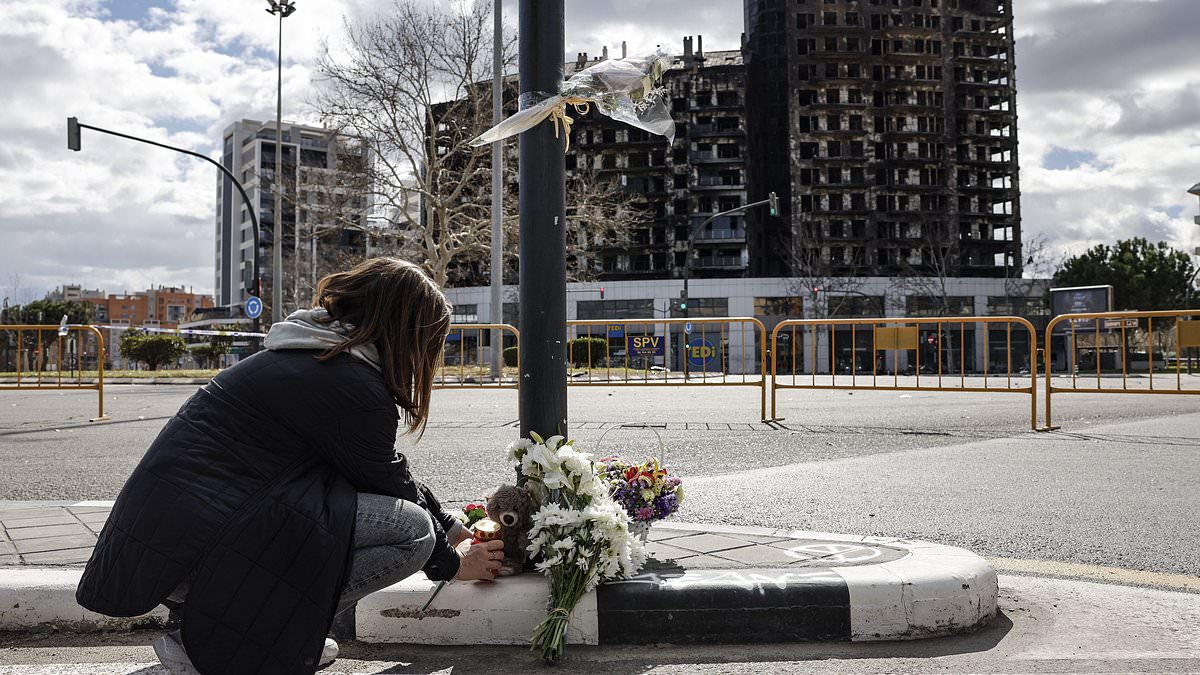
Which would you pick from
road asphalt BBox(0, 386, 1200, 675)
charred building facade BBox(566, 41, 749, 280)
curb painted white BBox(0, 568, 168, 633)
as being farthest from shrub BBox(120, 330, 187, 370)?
charred building facade BBox(566, 41, 749, 280)

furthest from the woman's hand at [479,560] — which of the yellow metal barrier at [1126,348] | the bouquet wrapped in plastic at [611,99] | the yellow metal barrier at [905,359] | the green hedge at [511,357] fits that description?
the green hedge at [511,357]

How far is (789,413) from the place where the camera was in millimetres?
12086

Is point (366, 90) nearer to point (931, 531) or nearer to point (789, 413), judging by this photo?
point (789, 413)

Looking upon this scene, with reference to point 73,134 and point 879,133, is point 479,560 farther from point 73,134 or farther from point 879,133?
point 879,133

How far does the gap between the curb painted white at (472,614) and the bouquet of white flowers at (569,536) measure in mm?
86

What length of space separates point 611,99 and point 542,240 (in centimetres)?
62

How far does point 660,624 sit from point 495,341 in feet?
48.6

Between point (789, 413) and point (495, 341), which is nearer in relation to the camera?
point (789, 413)

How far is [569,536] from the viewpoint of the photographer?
301 cm

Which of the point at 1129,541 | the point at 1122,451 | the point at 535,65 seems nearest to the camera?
the point at 535,65

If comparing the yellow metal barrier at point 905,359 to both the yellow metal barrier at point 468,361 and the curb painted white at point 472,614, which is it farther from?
the curb painted white at point 472,614

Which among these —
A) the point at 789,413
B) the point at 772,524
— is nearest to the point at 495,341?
the point at 789,413

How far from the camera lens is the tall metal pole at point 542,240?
338 cm

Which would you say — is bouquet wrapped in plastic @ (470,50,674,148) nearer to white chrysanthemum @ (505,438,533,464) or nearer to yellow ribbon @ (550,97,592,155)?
yellow ribbon @ (550,97,592,155)
